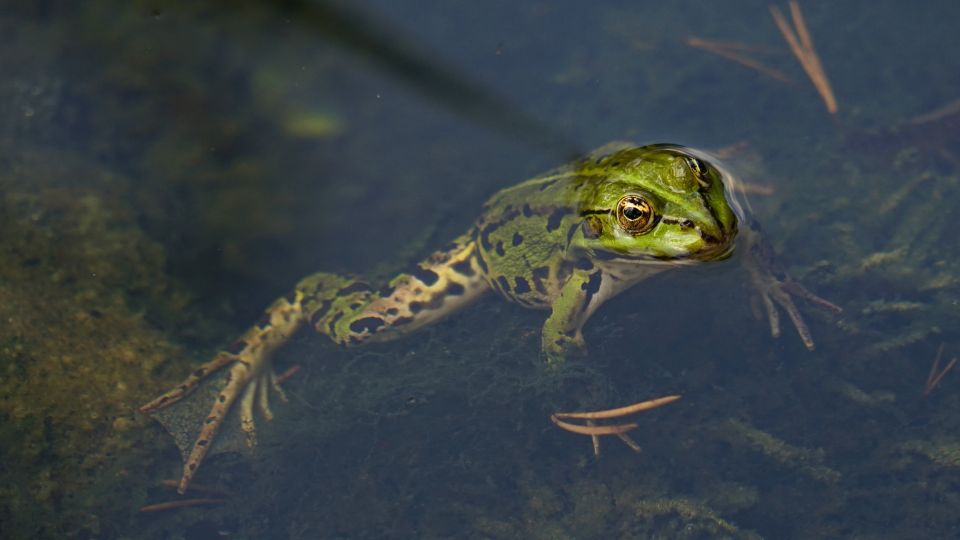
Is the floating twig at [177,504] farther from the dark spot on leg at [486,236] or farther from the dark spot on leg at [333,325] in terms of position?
the dark spot on leg at [486,236]

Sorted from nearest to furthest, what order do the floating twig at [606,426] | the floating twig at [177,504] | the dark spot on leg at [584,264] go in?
the floating twig at [177,504], the floating twig at [606,426], the dark spot on leg at [584,264]

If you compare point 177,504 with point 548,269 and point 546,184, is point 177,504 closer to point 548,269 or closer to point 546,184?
point 548,269

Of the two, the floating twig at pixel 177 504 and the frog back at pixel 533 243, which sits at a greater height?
the frog back at pixel 533 243

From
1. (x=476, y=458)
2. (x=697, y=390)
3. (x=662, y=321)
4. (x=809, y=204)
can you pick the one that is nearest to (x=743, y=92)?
(x=809, y=204)

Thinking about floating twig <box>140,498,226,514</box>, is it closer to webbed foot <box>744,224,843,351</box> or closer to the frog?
the frog

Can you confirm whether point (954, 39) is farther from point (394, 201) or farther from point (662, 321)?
point (394, 201)

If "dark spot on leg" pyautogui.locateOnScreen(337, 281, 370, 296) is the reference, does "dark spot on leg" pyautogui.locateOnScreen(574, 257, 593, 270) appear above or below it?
above

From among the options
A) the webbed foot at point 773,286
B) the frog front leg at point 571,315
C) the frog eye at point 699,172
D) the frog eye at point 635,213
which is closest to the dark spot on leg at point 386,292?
the frog front leg at point 571,315

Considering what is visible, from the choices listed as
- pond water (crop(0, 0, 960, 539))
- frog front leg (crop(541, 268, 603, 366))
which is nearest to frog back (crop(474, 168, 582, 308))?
frog front leg (crop(541, 268, 603, 366))
